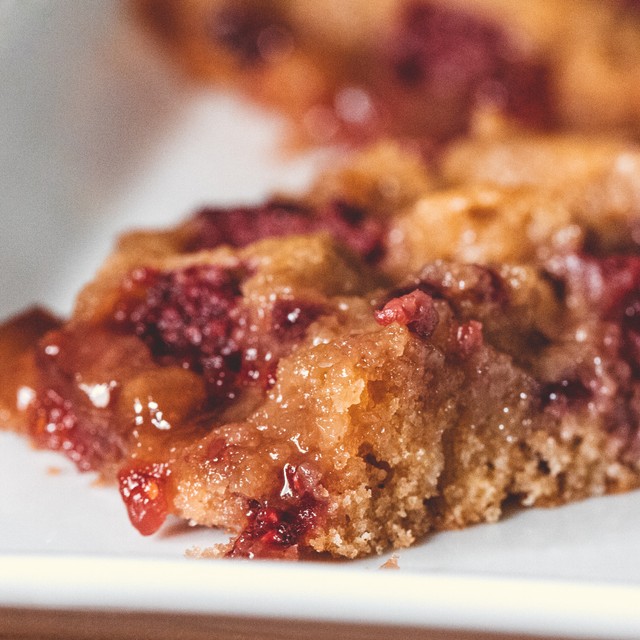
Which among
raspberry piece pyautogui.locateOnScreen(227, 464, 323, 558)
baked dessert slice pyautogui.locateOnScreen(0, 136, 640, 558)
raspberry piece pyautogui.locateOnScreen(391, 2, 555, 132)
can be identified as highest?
raspberry piece pyautogui.locateOnScreen(391, 2, 555, 132)

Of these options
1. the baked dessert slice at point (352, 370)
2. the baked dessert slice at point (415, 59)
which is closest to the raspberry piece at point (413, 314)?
the baked dessert slice at point (352, 370)

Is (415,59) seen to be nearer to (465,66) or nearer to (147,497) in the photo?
(465,66)

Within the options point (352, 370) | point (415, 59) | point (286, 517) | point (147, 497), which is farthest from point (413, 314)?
point (415, 59)

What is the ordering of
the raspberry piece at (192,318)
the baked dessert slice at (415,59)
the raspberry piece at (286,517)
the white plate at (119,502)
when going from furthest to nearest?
1. the baked dessert slice at (415,59)
2. the raspberry piece at (192,318)
3. the raspberry piece at (286,517)
4. the white plate at (119,502)

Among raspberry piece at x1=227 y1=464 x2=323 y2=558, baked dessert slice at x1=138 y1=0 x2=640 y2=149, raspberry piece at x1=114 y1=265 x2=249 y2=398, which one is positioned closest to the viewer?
raspberry piece at x1=227 y1=464 x2=323 y2=558

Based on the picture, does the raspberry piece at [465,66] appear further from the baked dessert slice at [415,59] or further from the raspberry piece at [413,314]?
the raspberry piece at [413,314]

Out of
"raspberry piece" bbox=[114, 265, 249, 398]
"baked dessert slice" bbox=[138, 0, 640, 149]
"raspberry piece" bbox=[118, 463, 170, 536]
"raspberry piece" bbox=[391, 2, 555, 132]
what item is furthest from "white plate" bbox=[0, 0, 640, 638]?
"raspberry piece" bbox=[391, 2, 555, 132]

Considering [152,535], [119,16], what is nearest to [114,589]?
[152,535]

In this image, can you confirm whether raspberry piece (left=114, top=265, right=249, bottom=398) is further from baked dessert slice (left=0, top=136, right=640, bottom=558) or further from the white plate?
the white plate
